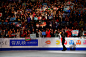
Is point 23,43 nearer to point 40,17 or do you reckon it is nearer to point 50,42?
point 50,42

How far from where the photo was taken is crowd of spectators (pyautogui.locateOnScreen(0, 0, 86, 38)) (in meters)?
12.8

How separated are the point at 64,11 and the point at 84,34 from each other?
12.0 ft

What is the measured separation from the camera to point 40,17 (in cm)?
1357

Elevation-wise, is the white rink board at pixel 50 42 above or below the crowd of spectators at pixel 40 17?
below

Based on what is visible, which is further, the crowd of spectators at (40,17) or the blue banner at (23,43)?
the crowd of spectators at (40,17)

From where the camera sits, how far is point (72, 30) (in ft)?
40.3

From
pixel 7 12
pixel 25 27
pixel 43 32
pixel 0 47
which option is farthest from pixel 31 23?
pixel 0 47

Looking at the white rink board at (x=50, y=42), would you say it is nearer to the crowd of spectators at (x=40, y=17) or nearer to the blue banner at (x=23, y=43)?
the blue banner at (x=23, y=43)

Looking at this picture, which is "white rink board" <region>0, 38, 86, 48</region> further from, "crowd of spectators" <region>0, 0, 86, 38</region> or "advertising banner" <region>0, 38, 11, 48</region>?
"crowd of spectators" <region>0, 0, 86, 38</region>

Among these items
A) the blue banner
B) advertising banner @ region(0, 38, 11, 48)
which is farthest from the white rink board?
the blue banner

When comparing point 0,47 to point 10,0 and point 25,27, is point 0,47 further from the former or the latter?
point 10,0

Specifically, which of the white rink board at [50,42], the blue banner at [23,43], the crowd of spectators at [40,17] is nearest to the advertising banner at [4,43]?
the white rink board at [50,42]

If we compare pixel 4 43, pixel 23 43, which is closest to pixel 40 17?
pixel 23 43

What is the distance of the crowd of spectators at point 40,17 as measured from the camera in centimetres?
1275
